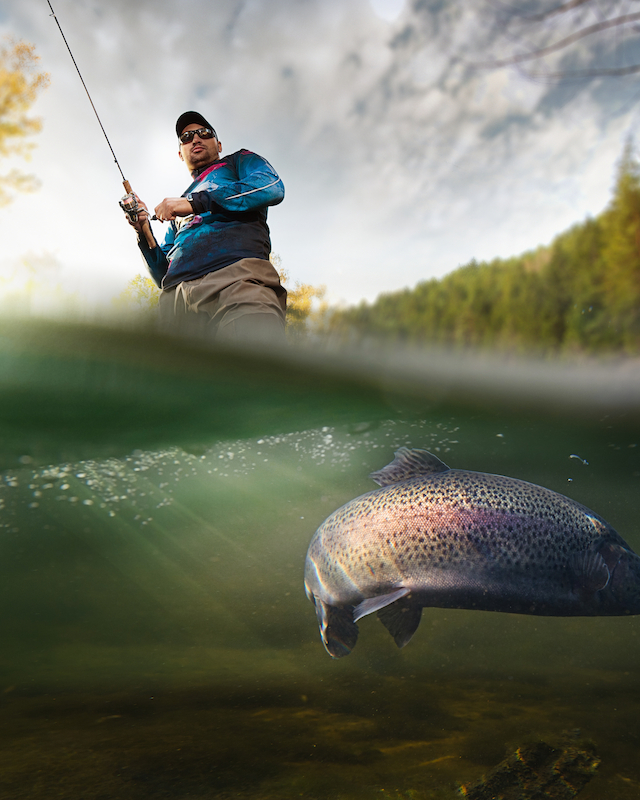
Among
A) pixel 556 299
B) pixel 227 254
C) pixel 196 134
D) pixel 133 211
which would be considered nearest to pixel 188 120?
pixel 196 134

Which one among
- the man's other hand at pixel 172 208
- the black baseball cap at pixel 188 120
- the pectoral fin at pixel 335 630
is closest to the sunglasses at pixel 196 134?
the black baseball cap at pixel 188 120

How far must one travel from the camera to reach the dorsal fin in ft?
5.16

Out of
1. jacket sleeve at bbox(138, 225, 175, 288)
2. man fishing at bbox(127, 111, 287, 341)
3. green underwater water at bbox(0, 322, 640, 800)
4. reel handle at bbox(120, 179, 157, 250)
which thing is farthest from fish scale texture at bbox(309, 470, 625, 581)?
reel handle at bbox(120, 179, 157, 250)

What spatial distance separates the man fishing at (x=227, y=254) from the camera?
224 centimetres

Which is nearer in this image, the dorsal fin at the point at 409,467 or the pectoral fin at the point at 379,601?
the pectoral fin at the point at 379,601

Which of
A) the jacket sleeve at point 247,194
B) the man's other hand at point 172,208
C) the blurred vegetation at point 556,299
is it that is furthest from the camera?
the blurred vegetation at point 556,299

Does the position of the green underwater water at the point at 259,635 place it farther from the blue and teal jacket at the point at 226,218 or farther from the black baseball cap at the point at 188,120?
the black baseball cap at the point at 188,120

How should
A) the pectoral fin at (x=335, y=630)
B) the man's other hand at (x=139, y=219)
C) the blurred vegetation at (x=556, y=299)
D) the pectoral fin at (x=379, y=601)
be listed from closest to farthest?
the pectoral fin at (x=379, y=601), the pectoral fin at (x=335, y=630), the man's other hand at (x=139, y=219), the blurred vegetation at (x=556, y=299)

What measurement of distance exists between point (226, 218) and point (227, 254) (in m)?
0.21

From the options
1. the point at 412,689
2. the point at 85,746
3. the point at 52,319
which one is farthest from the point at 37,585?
the point at 412,689

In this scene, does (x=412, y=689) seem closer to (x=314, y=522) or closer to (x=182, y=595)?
(x=314, y=522)

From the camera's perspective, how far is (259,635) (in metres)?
1.69

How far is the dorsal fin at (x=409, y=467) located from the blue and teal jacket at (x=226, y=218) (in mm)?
1386

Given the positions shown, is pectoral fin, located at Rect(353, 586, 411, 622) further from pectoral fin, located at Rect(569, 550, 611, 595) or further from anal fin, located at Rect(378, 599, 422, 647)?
pectoral fin, located at Rect(569, 550, 611, 595)
